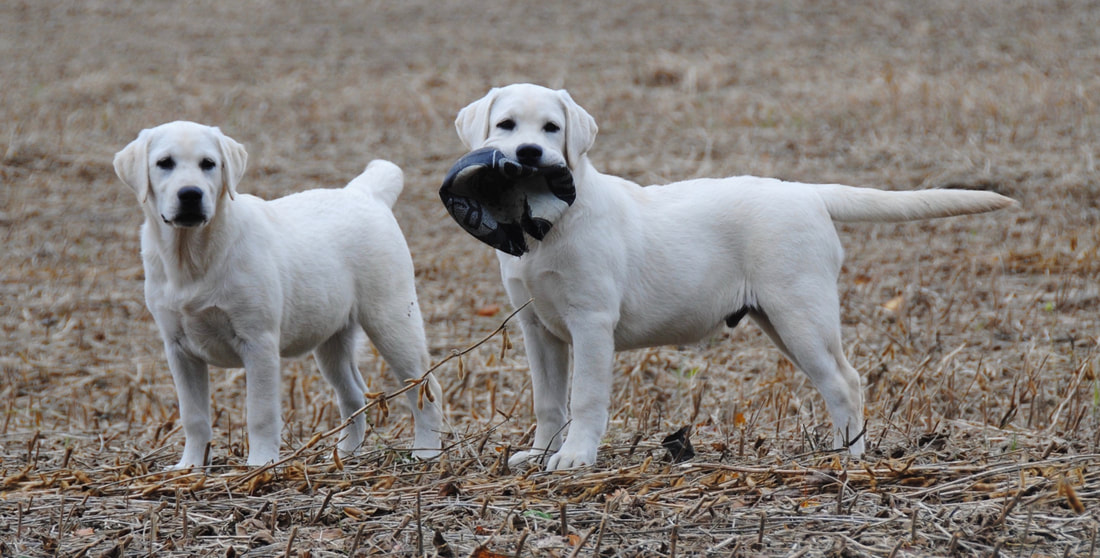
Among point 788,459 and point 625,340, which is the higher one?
point 625,340

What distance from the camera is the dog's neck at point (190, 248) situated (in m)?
5.27

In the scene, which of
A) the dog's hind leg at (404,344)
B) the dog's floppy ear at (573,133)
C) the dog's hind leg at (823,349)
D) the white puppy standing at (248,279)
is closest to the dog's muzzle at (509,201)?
the dog's floppy ear at (573,133)

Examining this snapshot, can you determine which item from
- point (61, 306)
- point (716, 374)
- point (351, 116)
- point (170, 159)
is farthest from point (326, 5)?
point (170, 159)

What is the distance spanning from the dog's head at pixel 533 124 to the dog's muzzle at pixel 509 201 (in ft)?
0.32

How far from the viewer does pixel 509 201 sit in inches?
195

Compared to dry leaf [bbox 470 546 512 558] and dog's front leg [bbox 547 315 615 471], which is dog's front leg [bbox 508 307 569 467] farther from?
dry leaf [bbox 470 546 512 558]

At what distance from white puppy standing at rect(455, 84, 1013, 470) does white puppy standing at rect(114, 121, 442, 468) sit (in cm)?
88

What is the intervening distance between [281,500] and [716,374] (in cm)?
411

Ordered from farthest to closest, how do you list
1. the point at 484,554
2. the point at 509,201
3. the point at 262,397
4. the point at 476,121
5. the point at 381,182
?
the point at 381,182 < the point at 262,397 < the point at 476,121 < the point at 509,201 < the point at 484,554

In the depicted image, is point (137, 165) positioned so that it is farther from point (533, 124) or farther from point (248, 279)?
point (533, 124)

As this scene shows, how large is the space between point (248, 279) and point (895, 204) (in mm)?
3094

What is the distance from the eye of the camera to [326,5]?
942 inches

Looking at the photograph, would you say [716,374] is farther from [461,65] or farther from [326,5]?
[326,5]

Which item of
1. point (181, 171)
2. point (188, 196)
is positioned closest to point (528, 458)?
point (188, 196)
